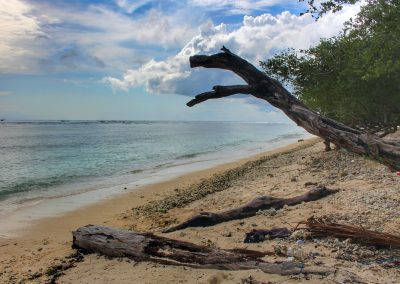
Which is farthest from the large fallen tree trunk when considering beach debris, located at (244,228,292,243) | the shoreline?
the shoreline

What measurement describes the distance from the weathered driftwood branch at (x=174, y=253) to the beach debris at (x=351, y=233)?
4.27 ft

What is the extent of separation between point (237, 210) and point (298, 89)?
1312 cm

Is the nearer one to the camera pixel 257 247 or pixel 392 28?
pixel 257 247

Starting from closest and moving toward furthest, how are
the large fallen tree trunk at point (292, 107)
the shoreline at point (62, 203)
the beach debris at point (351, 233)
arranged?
the large fallen tree trunk at point (292, 107) < the beach debris at point (351, 233) < the shoreline at point (62, 203)

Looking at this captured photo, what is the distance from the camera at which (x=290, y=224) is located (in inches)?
307

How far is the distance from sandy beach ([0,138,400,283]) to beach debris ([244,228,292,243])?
18 cm

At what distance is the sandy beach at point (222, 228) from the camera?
5.54 metres

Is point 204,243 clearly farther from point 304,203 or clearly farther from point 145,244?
point 304,203

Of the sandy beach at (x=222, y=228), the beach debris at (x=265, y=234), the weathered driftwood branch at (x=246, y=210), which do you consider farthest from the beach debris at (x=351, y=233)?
the weathered driftwood branch at (x=246, y=210)

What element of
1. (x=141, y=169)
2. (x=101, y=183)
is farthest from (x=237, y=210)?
(x=141, y=169)

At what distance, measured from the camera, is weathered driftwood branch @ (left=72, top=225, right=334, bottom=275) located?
211 inches

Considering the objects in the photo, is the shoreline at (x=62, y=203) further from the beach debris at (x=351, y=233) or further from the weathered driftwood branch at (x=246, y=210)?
the beach debris at (x=351, y=233)

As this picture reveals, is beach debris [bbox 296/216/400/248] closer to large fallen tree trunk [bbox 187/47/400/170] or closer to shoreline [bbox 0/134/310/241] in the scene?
large fallen tree trunk [bbox 187/47/400/170]

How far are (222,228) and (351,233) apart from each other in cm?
291
